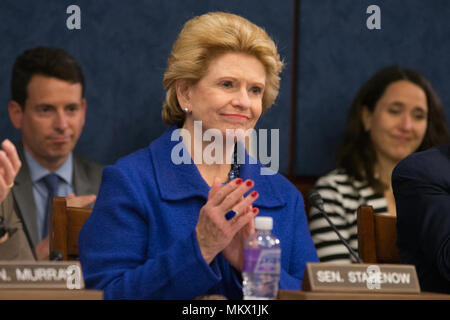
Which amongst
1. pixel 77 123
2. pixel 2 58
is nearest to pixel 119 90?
pixel 77 123

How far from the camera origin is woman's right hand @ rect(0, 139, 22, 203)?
1.41 meters

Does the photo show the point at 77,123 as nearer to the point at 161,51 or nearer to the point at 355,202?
the point at 161,51

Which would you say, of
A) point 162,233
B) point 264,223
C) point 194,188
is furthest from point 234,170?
point 264,223

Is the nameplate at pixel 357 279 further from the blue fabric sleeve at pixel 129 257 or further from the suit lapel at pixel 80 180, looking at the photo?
the suit lapel at pixel 80 180

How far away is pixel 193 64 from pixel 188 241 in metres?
0.57

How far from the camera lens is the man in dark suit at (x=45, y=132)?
2713 mm

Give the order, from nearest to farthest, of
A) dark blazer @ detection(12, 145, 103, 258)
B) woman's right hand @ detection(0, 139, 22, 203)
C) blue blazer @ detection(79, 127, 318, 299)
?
woman's right hand @ detection(0, 139, 22, 203)
blue blazer @ detection(79, 127, 318, 299)
dark blazer @ detection(12, 145, 103, 258)

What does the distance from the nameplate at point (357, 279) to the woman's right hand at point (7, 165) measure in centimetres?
62

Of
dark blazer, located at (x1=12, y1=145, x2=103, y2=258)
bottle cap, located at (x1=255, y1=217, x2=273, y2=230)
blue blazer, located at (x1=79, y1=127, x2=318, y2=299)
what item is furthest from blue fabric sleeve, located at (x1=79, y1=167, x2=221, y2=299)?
dark blazer, located at (x1=12, y1=145, x2=103, y2=258)

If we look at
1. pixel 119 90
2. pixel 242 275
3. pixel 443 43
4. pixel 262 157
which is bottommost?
pixel 242 275

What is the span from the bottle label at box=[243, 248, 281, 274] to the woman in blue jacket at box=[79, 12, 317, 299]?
61 mm

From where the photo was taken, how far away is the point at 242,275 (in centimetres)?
161

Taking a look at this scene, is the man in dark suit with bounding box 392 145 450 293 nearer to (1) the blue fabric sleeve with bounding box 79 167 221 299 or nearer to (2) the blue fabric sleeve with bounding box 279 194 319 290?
(2) the blue fabric sleeve with bounding box 279 194 319 290

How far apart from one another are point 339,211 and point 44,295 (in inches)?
72.2
